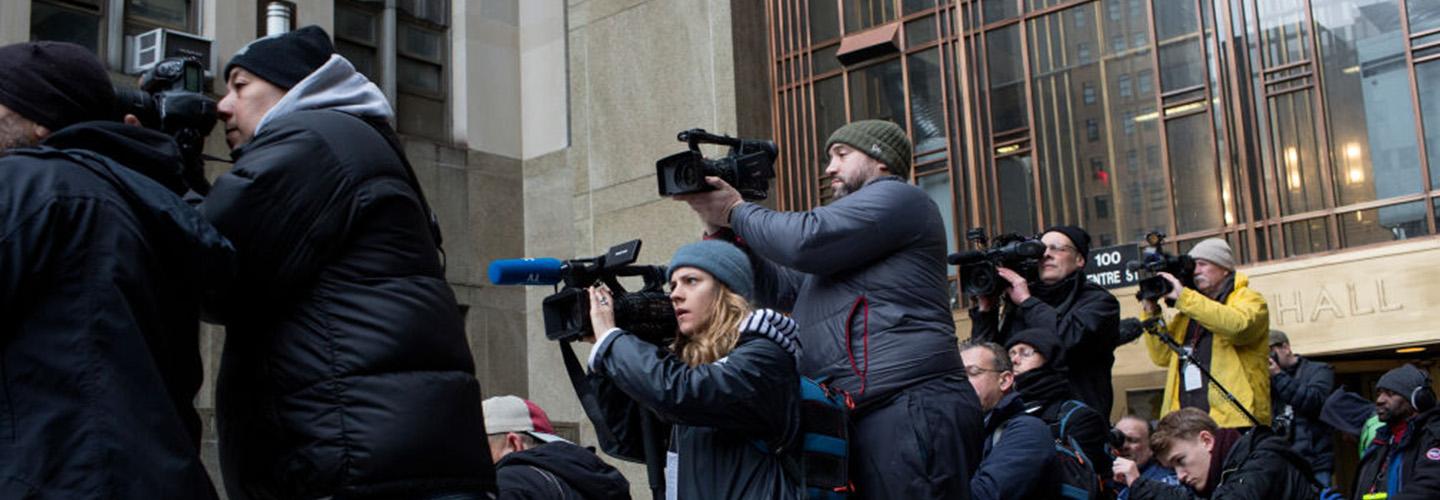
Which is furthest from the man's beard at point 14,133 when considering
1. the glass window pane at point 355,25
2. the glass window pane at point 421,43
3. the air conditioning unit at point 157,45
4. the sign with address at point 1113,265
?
the glass window pane at point 421,43

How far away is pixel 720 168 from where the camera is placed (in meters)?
4.62

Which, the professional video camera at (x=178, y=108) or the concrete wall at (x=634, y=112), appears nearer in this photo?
the professional video camera at (x=178, y=108)

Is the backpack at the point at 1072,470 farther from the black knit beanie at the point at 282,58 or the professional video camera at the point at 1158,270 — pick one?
the black knit beanie at the point at 282,58

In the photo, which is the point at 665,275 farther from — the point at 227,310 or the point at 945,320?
the point at 227,310

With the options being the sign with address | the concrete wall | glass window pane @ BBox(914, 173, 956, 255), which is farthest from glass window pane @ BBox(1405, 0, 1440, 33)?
the concrete wall

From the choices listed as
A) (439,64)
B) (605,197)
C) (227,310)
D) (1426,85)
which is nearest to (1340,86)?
(1426,85)

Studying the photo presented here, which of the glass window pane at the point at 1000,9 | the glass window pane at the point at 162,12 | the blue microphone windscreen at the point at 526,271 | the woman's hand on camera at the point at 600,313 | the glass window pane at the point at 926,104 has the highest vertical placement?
the glass window pane at the point at 162,12

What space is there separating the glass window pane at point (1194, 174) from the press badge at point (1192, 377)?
3.32 metres

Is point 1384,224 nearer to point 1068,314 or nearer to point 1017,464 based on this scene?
point 1068,314

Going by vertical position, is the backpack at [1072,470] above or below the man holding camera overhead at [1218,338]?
below

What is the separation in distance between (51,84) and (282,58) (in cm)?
52

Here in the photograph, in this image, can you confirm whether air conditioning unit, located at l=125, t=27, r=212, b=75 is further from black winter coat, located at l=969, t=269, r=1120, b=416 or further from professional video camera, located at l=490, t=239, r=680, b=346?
professional video camera, located at l=490, t=239, r=680, b=346

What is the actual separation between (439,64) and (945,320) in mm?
10803

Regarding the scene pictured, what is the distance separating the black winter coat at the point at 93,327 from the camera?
2.45 meters
